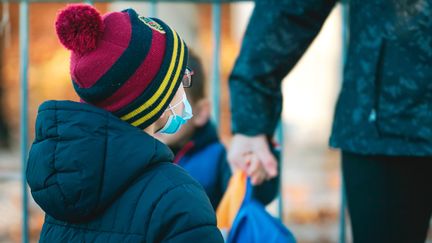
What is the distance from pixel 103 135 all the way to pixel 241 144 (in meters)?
0.89

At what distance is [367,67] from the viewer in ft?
7.51

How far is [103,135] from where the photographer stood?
1.78 meters

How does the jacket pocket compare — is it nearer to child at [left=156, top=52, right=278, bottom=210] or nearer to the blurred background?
child at [left=156, top=52, right=278, bottom=210]

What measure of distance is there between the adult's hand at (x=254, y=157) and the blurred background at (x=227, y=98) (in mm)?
1573

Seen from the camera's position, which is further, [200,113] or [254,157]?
[200,113]

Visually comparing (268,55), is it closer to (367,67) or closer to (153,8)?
(367,67)

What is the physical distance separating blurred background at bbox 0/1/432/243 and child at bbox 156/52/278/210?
3.45ft

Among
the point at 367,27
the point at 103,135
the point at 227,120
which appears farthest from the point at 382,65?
the point at 227,120

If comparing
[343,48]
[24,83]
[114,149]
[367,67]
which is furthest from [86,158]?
[343,48]

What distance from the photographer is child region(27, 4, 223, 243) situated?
5.77 feet

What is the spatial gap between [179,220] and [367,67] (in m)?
0.83

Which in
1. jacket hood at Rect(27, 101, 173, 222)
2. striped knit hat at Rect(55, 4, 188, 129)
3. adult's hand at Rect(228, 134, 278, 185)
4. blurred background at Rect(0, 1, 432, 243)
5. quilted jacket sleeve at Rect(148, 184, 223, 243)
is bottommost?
blurred background at Rect(0, 1, 432, 243)

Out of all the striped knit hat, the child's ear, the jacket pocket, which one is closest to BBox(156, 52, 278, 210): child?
the child's ear

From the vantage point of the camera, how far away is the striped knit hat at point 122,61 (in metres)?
1.81
